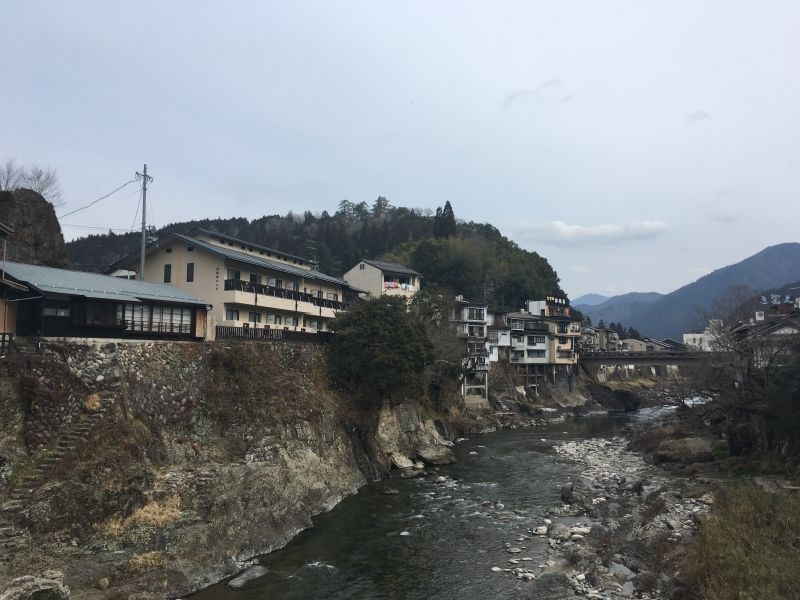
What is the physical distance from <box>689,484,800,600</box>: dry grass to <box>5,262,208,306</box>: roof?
25853 mm

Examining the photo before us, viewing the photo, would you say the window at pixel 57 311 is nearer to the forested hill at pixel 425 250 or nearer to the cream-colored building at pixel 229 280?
the cream-colored building at pixel 229 280

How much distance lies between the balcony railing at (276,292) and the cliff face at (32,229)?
1225cm

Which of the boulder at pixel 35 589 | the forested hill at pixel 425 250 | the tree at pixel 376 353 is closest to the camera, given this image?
the boulder at pixel 35 589

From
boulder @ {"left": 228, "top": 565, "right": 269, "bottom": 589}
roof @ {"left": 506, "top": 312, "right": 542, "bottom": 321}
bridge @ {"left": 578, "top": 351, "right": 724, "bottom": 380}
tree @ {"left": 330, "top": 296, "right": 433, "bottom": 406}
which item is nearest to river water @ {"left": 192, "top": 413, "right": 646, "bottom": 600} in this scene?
boulder @ {"left": 228, "top": 565, "right": 269, "bottom": 589}

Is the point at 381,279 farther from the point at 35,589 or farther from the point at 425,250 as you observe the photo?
the point at 35,589

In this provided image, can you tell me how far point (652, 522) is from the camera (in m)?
21.3

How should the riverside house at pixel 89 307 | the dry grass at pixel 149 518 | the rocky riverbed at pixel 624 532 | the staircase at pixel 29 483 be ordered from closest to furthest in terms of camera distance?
the staircase at pixel 29 483, the rocky riverbed at pixel 624 532, the dry grass at pixel 149 518, the riverside house at pixel 89 307

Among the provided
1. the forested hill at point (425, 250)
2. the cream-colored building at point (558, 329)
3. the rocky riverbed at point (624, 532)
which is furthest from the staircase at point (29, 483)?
the cream-colored building at point (558, 329)

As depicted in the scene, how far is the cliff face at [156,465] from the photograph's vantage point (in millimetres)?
16078

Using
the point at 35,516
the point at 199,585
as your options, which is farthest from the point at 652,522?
the point at 35,516

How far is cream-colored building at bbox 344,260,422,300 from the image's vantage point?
5794 cm

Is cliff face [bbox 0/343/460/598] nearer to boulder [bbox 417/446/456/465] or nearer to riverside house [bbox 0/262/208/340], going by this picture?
riverside house [bbox 0/262/208/340]

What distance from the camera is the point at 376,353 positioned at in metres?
34.5

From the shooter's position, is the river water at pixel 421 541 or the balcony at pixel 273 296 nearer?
the river water at pixel 421 541
